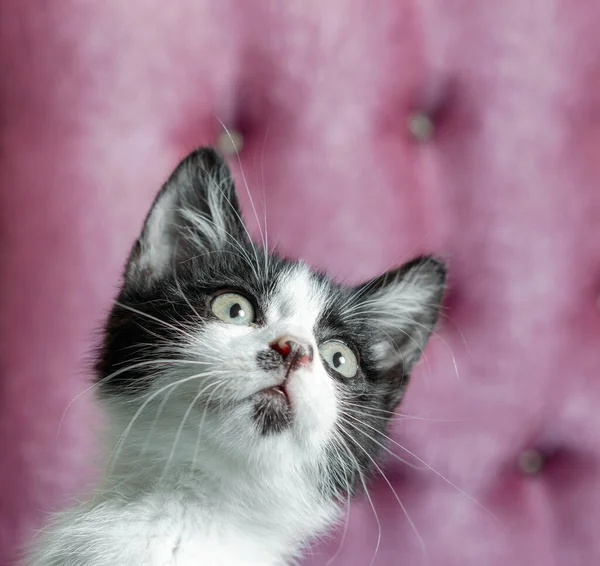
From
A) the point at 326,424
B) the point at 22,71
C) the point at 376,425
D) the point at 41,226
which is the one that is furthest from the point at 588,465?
the point at 22,71

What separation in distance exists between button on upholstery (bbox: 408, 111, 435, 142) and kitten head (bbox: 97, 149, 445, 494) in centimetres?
32

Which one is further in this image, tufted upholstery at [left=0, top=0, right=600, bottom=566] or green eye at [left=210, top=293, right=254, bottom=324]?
tufted upholstery at [left=0, top=0, right=600, bottom=566]

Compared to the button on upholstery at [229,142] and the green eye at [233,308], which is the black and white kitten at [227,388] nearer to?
the green eye at [233,308]

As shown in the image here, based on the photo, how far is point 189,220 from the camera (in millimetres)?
779

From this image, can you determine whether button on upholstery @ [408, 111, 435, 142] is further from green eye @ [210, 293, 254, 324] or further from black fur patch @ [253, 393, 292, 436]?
black fur patch @ [253, 393, 292, 436]

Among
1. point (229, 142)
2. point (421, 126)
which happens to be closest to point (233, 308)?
point (229, 142)

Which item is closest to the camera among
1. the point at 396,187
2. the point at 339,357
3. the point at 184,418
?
the point at 184,418

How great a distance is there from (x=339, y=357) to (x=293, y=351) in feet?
0.46

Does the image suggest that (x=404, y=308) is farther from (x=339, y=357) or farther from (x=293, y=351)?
(x=293, y=351)

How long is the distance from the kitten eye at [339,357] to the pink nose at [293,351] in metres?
0.10

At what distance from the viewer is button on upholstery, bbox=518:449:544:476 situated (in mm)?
998

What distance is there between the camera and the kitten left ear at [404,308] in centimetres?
80

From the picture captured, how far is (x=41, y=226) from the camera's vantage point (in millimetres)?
962

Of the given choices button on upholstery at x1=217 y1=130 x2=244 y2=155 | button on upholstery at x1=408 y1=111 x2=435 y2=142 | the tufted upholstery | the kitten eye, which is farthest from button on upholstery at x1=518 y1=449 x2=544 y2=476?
button on upholstery at x1=217 y1=130 x2=244 y2=155
